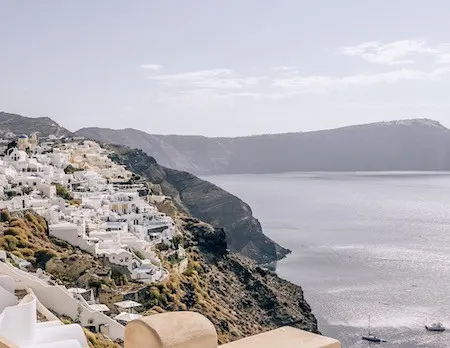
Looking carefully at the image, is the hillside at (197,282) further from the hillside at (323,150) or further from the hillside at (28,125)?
the hillside at (323,150)

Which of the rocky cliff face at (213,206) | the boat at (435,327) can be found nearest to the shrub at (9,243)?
the boat at (435,327)

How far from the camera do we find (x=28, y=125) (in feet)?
266

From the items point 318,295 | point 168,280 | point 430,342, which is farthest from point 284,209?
point 168,280

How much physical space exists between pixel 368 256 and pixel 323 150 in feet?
433

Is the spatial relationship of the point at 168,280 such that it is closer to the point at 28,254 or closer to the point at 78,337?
the point at 28,254

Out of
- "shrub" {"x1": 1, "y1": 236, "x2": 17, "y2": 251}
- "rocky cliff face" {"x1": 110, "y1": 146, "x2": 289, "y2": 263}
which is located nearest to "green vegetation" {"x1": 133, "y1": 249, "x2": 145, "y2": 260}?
"shrub" {"x1": 1, "y1": 236, "x2": 17, "y2": 251}

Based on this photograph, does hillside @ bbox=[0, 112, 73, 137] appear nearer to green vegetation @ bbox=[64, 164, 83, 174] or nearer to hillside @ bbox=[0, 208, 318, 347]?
green vegetation @ bbox=[64, 164, 83, 174]

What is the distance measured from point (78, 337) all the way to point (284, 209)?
89.2 m

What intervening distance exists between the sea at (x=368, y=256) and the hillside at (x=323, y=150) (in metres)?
59.1

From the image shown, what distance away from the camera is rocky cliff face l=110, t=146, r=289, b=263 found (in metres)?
55.5

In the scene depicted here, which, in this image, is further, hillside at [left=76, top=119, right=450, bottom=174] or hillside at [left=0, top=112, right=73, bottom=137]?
hillside at [left=76, top=119, right=450, bottom=174]

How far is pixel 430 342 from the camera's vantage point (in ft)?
96.7

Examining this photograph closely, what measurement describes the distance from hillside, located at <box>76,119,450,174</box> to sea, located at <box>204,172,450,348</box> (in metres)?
59.1

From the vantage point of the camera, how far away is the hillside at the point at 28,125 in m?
74.6
